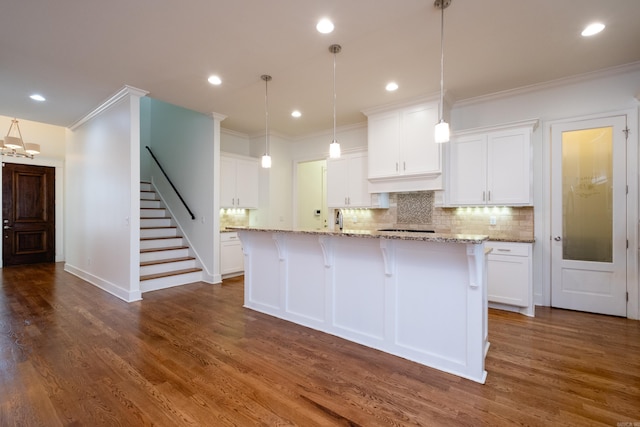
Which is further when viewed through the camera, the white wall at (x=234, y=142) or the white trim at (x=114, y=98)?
the white wall at (x=234, y=142)

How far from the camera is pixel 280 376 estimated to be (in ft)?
7.57

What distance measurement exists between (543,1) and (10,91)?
252 inches

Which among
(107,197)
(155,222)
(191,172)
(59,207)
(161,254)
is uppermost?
(191,172)

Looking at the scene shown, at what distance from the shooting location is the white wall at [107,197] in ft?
13.9

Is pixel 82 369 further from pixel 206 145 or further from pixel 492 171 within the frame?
pixel 492 171

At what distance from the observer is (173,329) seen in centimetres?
322

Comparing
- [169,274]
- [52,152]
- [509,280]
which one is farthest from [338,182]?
[52,152]

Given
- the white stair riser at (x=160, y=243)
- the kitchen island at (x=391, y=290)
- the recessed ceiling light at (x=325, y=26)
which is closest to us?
the kitchen island at (x=391, y=290)

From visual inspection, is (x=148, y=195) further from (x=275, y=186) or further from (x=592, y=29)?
(x=592, y=29)

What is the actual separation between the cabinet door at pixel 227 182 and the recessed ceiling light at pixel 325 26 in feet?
11.6

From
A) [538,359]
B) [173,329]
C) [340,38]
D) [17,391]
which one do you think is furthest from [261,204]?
[538,359]

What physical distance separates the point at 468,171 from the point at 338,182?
2250 mm

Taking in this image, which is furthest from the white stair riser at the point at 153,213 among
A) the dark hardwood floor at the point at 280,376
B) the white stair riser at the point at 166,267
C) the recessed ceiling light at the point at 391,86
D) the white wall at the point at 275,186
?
the recessed ceiling light at the point at 391,86

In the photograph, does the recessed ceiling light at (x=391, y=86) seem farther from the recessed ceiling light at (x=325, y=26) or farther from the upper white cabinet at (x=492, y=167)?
the recessed ceiling light at (x=325, y=26)
